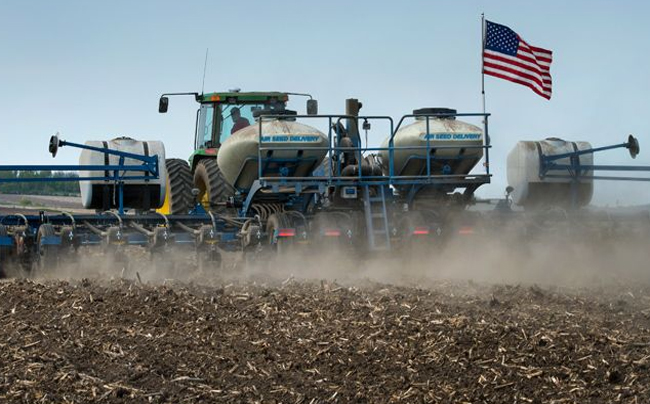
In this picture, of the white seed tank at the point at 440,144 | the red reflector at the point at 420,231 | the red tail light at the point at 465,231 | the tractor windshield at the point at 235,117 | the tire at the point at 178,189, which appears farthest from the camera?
the tire at the point at 178,189

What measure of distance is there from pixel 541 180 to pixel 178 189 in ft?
23.9

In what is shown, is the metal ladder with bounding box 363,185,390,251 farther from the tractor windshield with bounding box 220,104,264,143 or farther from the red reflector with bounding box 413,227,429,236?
the tractor windshield with bounding box 220,104,264,143

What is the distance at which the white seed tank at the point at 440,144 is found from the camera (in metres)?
16.4

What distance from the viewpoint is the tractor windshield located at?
63.8ft

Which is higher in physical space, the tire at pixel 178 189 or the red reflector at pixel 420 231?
the tire at pixel 178 189

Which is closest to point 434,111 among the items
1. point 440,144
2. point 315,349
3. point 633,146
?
point 440,144

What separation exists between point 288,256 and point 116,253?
8.82 feet

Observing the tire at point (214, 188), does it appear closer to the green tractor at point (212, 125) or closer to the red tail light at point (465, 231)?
the green tractor at point (212, 125)

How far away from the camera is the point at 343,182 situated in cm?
1578

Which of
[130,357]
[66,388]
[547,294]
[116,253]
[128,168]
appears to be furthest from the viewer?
[128,168]

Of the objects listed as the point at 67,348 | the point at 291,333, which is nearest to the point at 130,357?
the point at 67,348

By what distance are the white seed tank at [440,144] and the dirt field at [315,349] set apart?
599cm

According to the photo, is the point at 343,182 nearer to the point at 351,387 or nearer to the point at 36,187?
the point at 351,387

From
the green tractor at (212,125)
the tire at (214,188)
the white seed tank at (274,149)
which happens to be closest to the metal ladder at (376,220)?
the white seed tank at (274,149)
